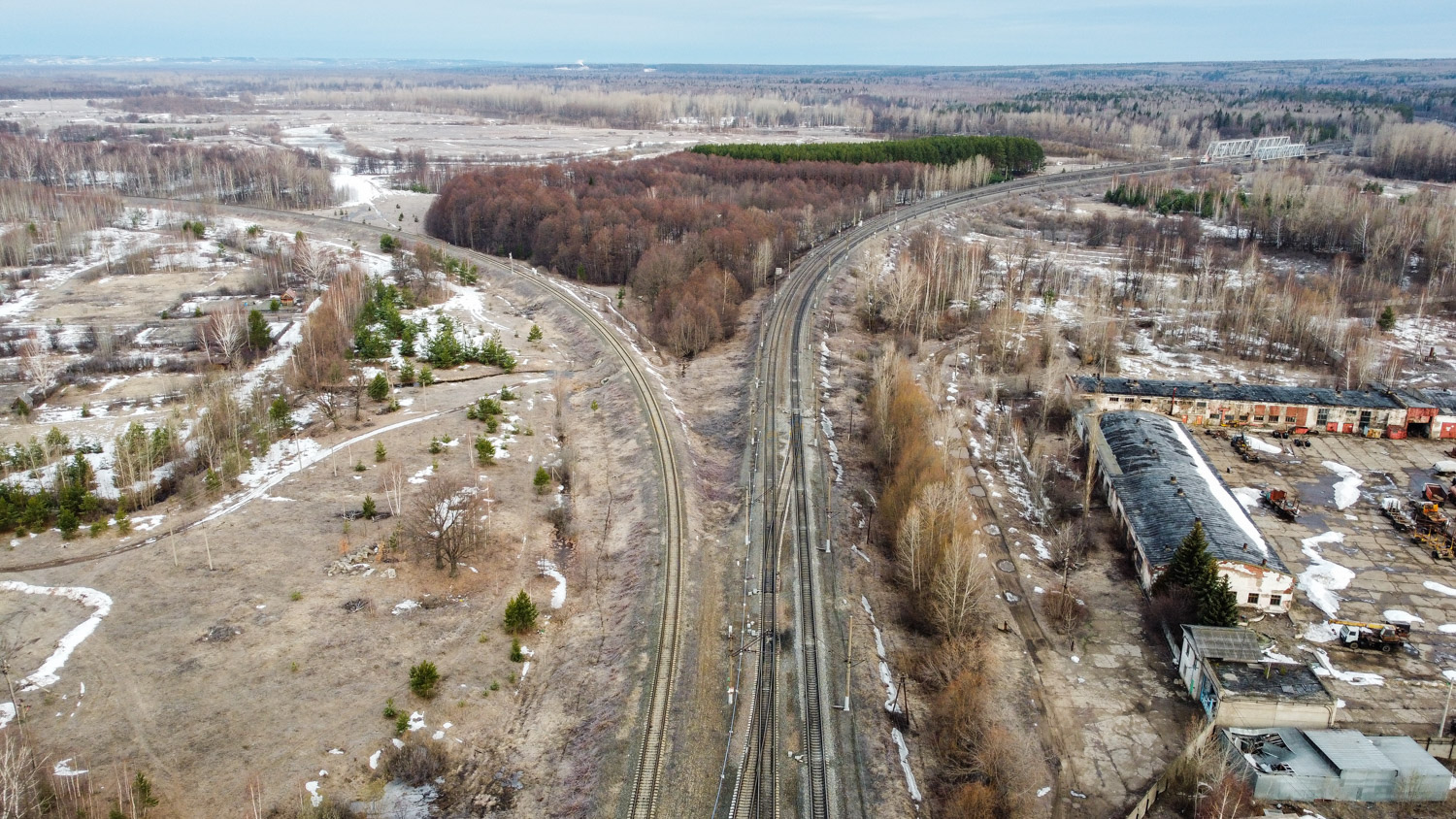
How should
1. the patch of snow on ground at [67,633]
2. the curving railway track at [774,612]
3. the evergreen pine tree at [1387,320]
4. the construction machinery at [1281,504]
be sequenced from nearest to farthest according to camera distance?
the curving railway track at [774,612] < the patch of snow on ground at [67,633] < the construction machinery at [1281,504] < the evergreen pine tree at [1387,320]

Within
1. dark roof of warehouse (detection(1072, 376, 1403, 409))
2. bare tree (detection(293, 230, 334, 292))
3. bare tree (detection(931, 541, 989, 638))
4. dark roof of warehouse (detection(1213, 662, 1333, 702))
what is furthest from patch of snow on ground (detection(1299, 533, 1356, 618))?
bare tree (detection(293, 230, 334, 292))

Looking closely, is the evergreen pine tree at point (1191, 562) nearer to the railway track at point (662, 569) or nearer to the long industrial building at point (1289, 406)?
the railway track at point (662, 569)

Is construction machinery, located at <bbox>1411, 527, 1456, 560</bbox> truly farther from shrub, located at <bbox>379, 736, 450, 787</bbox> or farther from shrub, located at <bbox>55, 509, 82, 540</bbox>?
shrub, located at <bbox>55, 509, 82, 540</bbox>

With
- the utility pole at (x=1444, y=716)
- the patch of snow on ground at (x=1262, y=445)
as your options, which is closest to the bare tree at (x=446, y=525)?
the utility pole at (x=1444, y=716)

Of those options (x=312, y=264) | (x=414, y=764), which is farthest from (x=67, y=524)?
(x=312, y=264)

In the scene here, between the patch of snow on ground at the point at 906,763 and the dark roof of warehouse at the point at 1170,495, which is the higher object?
the dark roof of warehouse at the point at 1170,495

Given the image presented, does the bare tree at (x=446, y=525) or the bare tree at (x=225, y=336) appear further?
the bare tree at (x=225, y=336)

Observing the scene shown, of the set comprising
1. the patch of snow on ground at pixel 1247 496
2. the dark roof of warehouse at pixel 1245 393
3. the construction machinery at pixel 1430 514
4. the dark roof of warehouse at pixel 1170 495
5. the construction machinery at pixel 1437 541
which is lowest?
the construction machinery at pixel 1437 541
